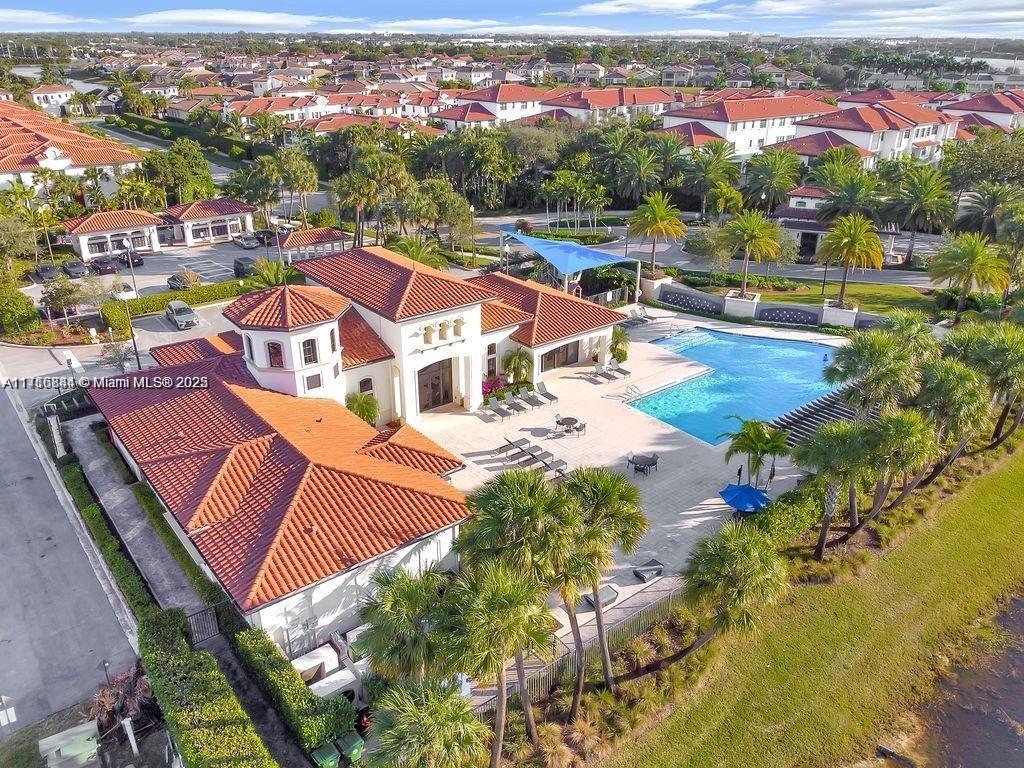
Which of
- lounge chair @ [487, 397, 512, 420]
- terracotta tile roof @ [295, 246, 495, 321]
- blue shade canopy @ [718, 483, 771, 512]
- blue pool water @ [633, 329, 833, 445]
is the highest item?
terracotta tile roof @ [295, 246, 495, 321]

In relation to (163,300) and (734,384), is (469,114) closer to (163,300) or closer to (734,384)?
(163,300)

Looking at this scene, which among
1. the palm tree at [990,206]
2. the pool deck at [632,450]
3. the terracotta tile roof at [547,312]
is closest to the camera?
the pool deck at [632,450]

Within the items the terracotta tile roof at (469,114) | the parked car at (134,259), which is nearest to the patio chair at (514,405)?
the parked car at (134,259)

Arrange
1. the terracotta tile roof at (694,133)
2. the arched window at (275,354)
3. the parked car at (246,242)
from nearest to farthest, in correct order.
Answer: the arched window at (275,354) → the parked car at (246,242) → the terracotta tile roof at (694,133)

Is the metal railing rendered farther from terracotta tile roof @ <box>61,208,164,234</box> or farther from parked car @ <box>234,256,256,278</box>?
terracotta tile roof @ <box>61,208,164,234</box>

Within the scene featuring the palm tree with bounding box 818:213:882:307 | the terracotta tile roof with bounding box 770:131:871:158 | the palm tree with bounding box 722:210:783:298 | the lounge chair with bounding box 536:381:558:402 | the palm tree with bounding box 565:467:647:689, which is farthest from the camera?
the terracotta tile roof with bounding box 770:131:871:158

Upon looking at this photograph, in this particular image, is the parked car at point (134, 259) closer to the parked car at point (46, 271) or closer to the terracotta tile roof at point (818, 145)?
the parked car at point (46, 271)

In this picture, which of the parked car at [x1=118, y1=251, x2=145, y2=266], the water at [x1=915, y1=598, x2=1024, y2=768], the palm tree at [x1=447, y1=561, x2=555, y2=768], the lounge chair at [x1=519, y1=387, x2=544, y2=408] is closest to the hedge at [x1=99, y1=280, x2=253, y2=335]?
the parked car at [x1=118, y1=251, x2=145, y2=266]
